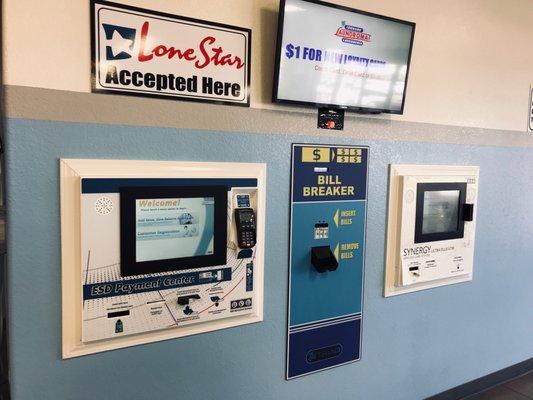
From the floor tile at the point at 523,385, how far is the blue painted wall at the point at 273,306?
145mm

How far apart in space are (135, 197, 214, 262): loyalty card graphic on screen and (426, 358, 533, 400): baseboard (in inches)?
74.1

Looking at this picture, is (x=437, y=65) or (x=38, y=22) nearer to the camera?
(x=38, y=22)

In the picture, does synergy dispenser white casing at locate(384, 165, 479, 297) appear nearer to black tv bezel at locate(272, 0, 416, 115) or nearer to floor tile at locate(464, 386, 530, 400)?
black tv bezel at locate(272, 0, 416, 115)

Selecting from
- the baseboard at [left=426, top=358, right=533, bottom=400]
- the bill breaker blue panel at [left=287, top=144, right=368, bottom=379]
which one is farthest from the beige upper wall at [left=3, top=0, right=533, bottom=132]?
the baseboard at [left=426, top=358, right=533, bottom=400]

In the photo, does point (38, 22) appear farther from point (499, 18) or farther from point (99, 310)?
point (499, 18)

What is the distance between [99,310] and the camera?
5.11ft

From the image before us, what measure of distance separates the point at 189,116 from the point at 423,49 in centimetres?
143

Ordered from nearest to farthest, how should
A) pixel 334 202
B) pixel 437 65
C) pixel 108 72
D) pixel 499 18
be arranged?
pixel 108 72 < pixel 334 202 < pixel 437 65 < pixel 499 18

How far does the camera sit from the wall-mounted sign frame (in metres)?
1.50

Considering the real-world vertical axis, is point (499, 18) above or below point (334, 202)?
above

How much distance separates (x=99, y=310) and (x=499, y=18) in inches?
112

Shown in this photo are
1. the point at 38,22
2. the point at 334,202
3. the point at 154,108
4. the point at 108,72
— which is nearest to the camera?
the point at 38,22

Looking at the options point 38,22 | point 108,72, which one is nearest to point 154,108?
point 108,72

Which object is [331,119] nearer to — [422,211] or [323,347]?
[422,211]
